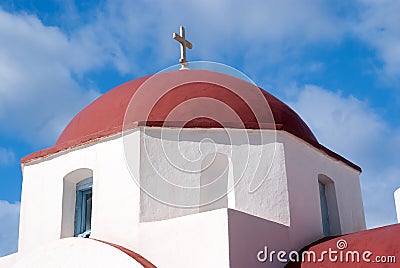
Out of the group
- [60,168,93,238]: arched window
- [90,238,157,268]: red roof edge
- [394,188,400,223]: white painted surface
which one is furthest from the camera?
[394,188,400,223]: white painted surface

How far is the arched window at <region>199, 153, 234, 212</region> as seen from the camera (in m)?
6.96

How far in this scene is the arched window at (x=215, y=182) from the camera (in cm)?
696

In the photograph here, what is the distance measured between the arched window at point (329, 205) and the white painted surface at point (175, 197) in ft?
0.27

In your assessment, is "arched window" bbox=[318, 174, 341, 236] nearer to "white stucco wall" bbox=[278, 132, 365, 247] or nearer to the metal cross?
"white stucco wall" bbox=[278, 132, 365, 247]

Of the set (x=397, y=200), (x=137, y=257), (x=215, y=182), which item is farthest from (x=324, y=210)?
(x=137, y=257)

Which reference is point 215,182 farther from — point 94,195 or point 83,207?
point 83,207

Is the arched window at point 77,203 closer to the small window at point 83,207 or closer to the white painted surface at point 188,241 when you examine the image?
the small window at point 83,207

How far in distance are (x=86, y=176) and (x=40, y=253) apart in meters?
1.25

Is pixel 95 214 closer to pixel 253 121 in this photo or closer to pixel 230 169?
pixel 230 169

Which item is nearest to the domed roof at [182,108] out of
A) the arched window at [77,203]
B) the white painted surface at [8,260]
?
the arched window at [77,203]

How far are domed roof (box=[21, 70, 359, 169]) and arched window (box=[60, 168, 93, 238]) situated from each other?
43 centimetres

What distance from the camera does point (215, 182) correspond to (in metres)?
7.09

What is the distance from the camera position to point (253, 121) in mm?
7246

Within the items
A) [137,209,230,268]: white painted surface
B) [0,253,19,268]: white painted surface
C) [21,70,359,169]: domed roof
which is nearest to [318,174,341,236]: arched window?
[21,70,359,169]: domed roof
